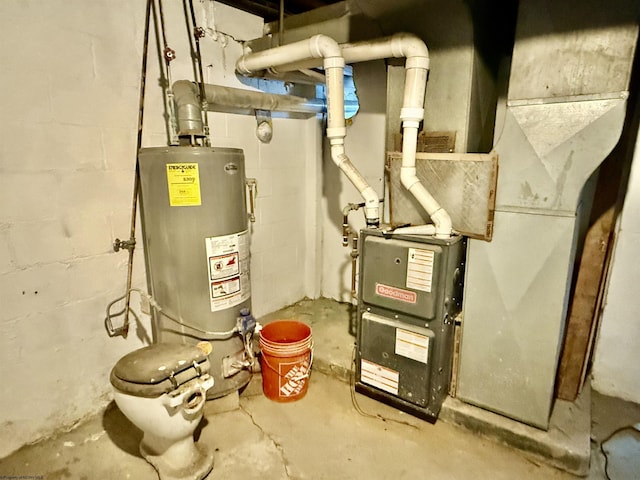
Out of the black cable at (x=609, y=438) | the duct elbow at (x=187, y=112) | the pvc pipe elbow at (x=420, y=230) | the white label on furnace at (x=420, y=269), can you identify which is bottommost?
the black cable at (x=609, y=438)

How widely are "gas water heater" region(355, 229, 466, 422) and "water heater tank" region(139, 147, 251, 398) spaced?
0.67 m

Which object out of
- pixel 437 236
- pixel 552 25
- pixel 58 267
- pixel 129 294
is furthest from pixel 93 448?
pixel 552 25

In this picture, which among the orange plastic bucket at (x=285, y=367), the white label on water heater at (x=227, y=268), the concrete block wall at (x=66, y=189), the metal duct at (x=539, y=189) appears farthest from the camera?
the orange plastic bucket at (x=285, y=367)

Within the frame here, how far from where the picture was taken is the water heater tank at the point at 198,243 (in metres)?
1.70

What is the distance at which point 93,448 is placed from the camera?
5.58 ft

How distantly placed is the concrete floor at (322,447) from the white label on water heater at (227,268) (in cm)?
57

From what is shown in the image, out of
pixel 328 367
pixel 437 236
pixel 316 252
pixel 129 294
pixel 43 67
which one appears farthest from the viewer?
pixel 316 252

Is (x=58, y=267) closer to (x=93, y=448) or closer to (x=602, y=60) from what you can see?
(x=93, y=448)

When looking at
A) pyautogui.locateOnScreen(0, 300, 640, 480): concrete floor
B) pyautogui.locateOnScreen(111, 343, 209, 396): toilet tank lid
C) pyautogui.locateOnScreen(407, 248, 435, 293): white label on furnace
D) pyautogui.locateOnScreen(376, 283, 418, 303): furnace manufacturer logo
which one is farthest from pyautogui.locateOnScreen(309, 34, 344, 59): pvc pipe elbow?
pyautogui.locateOnScreen(0, 300, 640, 480): concrete floor

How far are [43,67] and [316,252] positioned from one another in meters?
2.10

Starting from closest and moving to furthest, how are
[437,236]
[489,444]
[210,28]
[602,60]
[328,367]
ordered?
[602,60] → [437,236] → [489,444] → [210,28] → [328,367]

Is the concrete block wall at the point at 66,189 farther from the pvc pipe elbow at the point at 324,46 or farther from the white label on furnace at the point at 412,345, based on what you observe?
the white label on furnace at the point at 412,345

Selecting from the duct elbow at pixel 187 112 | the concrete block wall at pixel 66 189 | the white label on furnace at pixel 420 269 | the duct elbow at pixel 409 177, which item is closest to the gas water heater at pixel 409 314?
the white label on furnace at pixel 420 269

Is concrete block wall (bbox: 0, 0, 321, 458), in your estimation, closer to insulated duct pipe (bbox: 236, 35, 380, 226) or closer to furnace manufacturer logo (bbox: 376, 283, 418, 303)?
insulated duct pipe (bbox: 236, 35, 380, 226)
